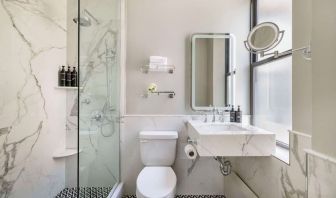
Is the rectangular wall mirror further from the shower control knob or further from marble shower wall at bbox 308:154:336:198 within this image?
marble shower wall at bbox 308:154:336:198

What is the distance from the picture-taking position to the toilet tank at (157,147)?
2221 millimetres

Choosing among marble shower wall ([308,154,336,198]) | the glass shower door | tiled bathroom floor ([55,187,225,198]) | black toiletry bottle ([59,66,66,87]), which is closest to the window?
marble shower wall ([308,154,336,198])

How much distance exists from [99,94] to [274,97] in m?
1.58

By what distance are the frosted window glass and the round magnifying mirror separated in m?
0.22

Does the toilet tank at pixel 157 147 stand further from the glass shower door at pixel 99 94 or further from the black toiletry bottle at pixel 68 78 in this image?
the black toiletry bottle at pixel 68 78

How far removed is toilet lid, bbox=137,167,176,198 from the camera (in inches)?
71.9

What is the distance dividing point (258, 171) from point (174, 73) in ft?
4.31

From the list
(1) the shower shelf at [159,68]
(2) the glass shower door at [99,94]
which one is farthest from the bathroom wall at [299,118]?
(2) the glass shower door at [99,94]

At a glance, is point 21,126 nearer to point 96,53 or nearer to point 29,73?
point 29,73

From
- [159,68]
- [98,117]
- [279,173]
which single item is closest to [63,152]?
[98,117]

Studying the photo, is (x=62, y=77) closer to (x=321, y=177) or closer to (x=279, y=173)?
→ (x=279, y=173)

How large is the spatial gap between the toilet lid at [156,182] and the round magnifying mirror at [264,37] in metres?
1.39

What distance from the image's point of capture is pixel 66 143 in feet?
8.12

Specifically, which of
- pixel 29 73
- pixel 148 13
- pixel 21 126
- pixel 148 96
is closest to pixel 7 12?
pixel 29 73
